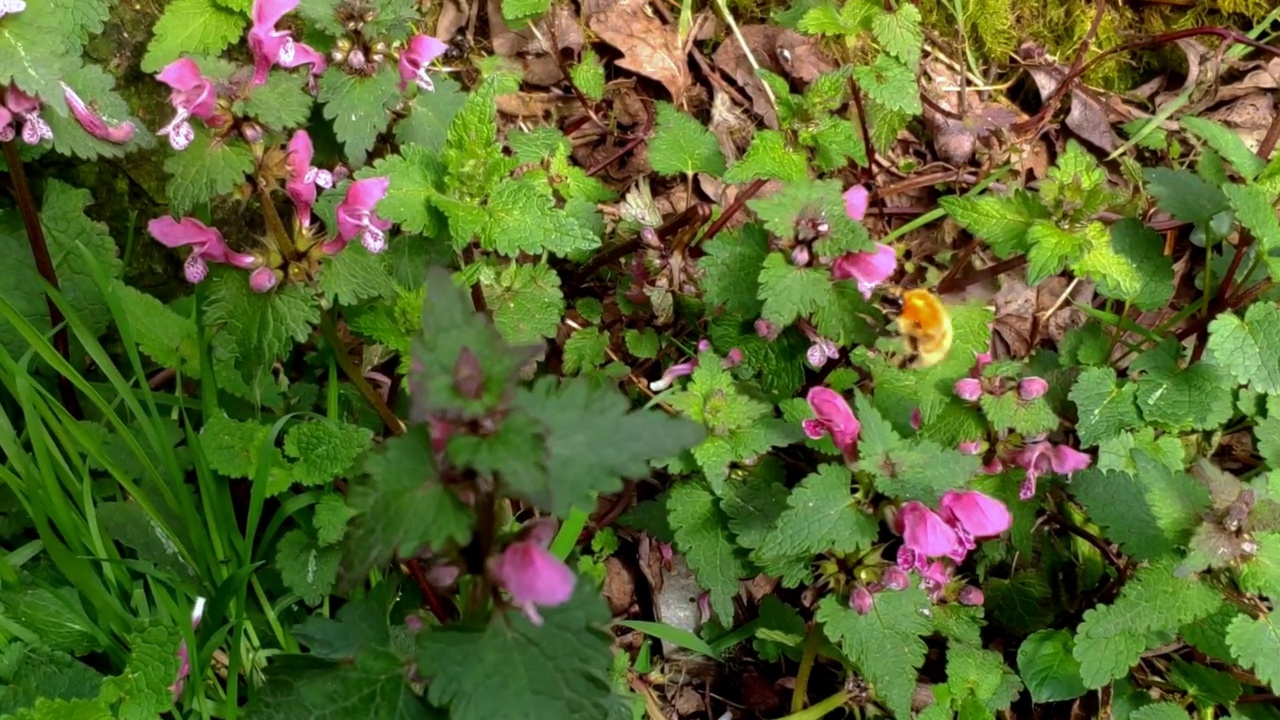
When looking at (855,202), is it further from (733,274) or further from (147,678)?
(147,678)

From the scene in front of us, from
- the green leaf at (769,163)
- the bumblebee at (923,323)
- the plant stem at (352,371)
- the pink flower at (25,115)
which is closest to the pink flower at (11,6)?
the pink flower at (25,115)

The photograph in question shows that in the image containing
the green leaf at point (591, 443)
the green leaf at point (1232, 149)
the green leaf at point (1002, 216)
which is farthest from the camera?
the green leaf at point (1232, 149)

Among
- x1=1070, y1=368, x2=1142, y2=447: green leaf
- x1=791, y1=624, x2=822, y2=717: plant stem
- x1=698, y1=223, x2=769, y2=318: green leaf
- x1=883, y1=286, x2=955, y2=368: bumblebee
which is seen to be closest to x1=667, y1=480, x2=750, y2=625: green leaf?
x1=791, y1=624, x2=822, y2=717: plant stem

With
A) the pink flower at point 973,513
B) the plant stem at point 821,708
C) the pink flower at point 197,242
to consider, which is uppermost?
the pink flower at point 197,242

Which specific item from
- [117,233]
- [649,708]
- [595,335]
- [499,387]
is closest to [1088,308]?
[595,335]

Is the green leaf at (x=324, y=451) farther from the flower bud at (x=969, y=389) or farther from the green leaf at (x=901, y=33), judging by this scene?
the green leaf at (x=901, y=33)

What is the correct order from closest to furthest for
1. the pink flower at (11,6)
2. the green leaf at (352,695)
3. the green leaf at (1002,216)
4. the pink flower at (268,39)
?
1. the green leaf at (352,695)
2. the pink flower at (11,6)
3. the pink flower at (268,39)
4. the green leaf at (1002,216)

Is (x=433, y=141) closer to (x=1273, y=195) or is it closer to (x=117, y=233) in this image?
(x=117, y=233)
